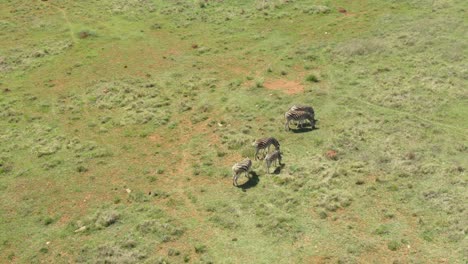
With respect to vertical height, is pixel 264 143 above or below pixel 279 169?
above

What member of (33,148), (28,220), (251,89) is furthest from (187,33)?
(28,220)

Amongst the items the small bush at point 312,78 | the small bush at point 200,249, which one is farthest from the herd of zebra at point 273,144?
the small bush at point 312,78

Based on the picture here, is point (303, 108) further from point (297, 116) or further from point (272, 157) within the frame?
point (272, 157)

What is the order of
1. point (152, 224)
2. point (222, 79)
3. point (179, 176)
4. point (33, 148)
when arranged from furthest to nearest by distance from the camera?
1. point (222, 79)
2. point (33, 148)
3. point (179, 176)
4. point (152, 224)

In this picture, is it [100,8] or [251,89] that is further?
[100,8]

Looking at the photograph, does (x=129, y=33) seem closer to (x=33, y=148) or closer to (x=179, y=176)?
(x=33, y=148)

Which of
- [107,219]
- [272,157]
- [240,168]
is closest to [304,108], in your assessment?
[272,157]

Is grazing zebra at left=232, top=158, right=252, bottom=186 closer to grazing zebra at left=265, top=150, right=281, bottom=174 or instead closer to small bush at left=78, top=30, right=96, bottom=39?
grazing zebra at left=265, top=150, right=281, bottom=174
